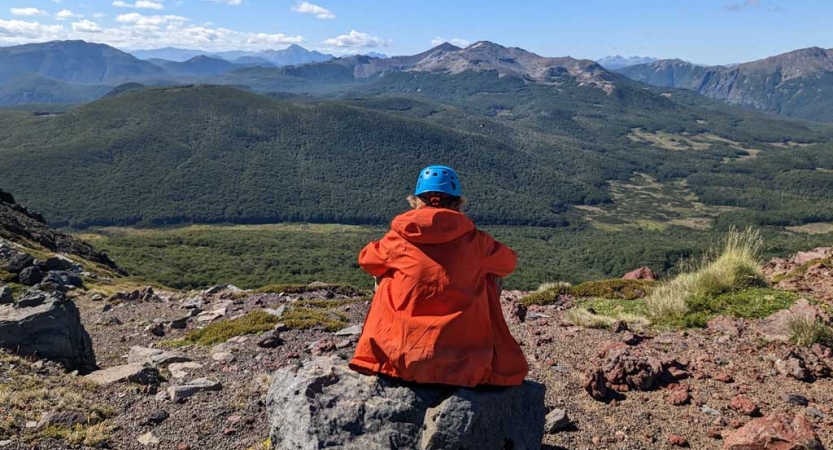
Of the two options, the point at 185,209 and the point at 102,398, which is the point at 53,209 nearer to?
the point at 185,209

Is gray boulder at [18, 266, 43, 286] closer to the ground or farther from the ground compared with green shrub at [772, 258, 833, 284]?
closer to the ground

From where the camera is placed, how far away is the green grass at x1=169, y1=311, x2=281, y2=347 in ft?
37.6

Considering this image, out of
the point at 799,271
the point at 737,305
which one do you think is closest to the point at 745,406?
the point at 737,305

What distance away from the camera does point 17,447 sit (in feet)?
18.3

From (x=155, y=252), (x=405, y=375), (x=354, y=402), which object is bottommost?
(x=155, y=252)

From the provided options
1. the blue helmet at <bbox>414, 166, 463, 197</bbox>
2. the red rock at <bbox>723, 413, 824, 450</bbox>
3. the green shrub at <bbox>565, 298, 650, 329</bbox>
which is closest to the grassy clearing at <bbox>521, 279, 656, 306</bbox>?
the green shrub at <bbox>565, 298, 650, 329</bbox>

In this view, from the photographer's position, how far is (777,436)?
530 cm

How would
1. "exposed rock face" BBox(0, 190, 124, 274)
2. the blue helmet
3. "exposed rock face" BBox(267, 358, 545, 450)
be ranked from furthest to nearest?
"exposed rock face" BBox(0, 190, 124, 274)
the blue helmet
"exposed rock face" BBox(267, 358, 545, 450)

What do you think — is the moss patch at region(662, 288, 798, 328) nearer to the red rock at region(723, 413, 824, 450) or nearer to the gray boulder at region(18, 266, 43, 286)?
the red rock at region(723, 413, 824, 450)

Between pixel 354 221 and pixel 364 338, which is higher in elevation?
pixel 364 338

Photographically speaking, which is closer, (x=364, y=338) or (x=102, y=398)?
(x=364, y=338)

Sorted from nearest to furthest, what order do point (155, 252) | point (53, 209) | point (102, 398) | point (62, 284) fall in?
point (102, 398) → point (62, 284) → point (155, 252) → point (53, 209)

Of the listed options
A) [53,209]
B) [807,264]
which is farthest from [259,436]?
[53,209]

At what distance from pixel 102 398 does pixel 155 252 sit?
2883 inches
